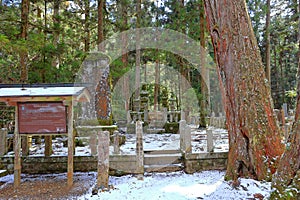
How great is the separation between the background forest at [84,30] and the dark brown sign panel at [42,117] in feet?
4.44

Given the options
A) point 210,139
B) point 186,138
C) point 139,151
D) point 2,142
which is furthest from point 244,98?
Result: point 2,142

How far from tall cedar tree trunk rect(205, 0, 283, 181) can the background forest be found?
13.9 ft

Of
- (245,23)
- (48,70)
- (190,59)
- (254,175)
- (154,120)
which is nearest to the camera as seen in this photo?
(254,175)

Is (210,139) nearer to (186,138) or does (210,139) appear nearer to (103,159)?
(186,138)

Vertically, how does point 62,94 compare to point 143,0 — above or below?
below

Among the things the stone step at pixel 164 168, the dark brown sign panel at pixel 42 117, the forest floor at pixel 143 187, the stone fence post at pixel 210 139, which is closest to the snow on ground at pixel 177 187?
the forest floor at pixel 143 187

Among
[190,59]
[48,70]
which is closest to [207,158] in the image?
[48,70]

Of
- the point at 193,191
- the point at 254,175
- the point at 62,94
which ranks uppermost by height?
the point at 62,94

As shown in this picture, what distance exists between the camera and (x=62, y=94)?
16.1 feet

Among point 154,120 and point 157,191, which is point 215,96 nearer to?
point 154,120

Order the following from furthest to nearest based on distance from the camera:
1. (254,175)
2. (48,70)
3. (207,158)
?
(48,70)
(207,158)
(254,175)

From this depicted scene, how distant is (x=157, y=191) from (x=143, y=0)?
53.8 ft

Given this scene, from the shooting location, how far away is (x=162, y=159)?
6176 mm

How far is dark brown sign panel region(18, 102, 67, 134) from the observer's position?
5277 mm
